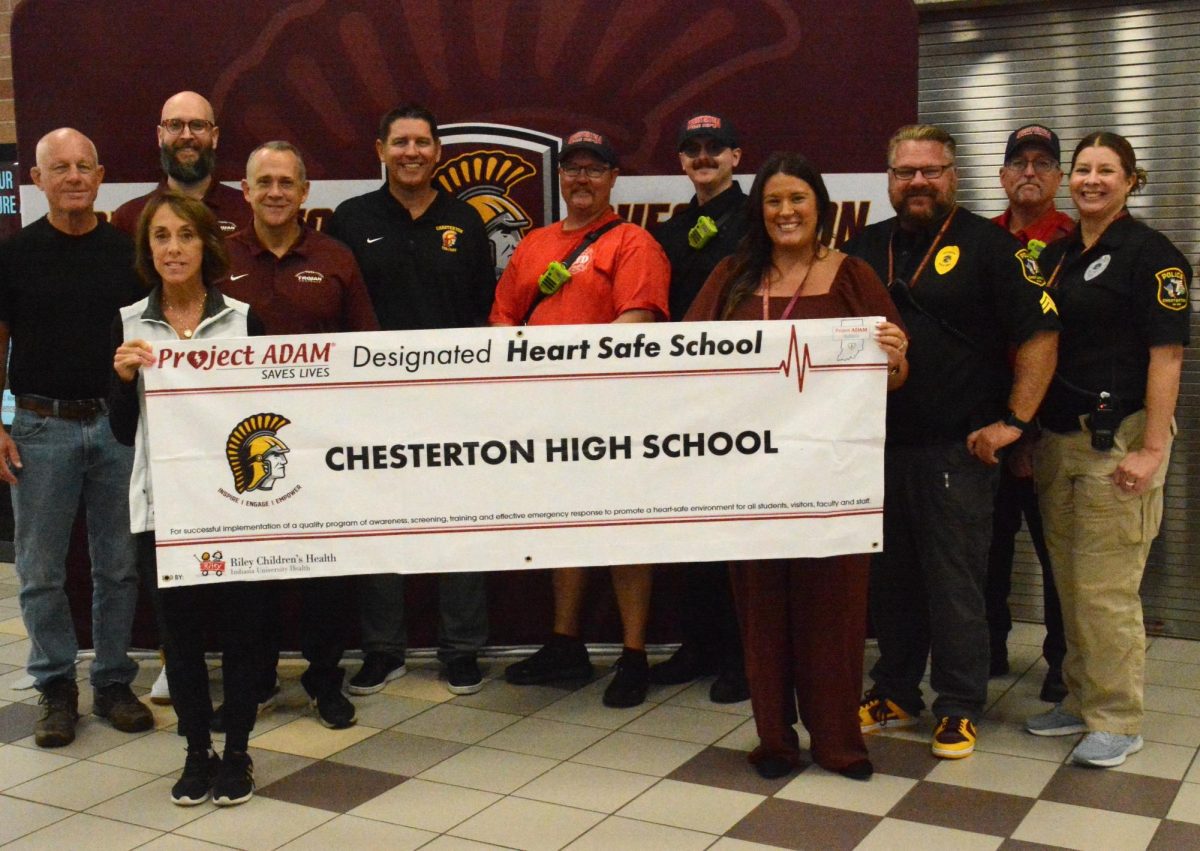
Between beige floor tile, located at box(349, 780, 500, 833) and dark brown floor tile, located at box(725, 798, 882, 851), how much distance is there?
2.30 ft

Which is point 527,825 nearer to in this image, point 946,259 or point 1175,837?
point 1175,837

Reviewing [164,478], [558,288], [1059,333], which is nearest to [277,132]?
[558,288]

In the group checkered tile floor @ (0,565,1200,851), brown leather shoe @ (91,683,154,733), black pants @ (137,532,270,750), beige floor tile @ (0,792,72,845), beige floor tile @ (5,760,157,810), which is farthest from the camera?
brown leather shoe @ (91,683,154,733)

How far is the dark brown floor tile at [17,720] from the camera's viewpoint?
13.4 feet

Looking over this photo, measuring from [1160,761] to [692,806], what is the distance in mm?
1388

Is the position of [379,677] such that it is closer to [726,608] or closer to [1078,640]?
[726,608]

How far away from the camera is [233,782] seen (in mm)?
3451

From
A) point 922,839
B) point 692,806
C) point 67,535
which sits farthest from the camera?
point 67,535

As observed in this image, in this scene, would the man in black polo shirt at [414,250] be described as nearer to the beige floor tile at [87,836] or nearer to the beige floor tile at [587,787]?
the beige floor tile at [587,787]

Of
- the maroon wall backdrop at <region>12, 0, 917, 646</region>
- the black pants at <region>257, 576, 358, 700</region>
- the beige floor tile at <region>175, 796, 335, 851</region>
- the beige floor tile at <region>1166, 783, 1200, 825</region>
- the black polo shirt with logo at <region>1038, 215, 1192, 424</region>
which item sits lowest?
the beige floor tile at <region>1166, 783, 1200, 825</region>

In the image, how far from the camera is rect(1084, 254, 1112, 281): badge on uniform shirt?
3592 mm

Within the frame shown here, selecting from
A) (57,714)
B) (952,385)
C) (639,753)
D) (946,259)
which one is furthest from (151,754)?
(946,259)

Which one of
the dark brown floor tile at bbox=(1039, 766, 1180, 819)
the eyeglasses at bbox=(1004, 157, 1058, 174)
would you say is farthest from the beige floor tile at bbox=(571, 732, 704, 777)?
the eyeglasses at bbox=(1004, 157, 1058, 174)

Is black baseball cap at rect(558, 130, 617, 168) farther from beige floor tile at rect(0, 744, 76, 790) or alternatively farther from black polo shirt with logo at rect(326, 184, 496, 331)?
beige floor tile at rect(0, 744, 76, 790)
